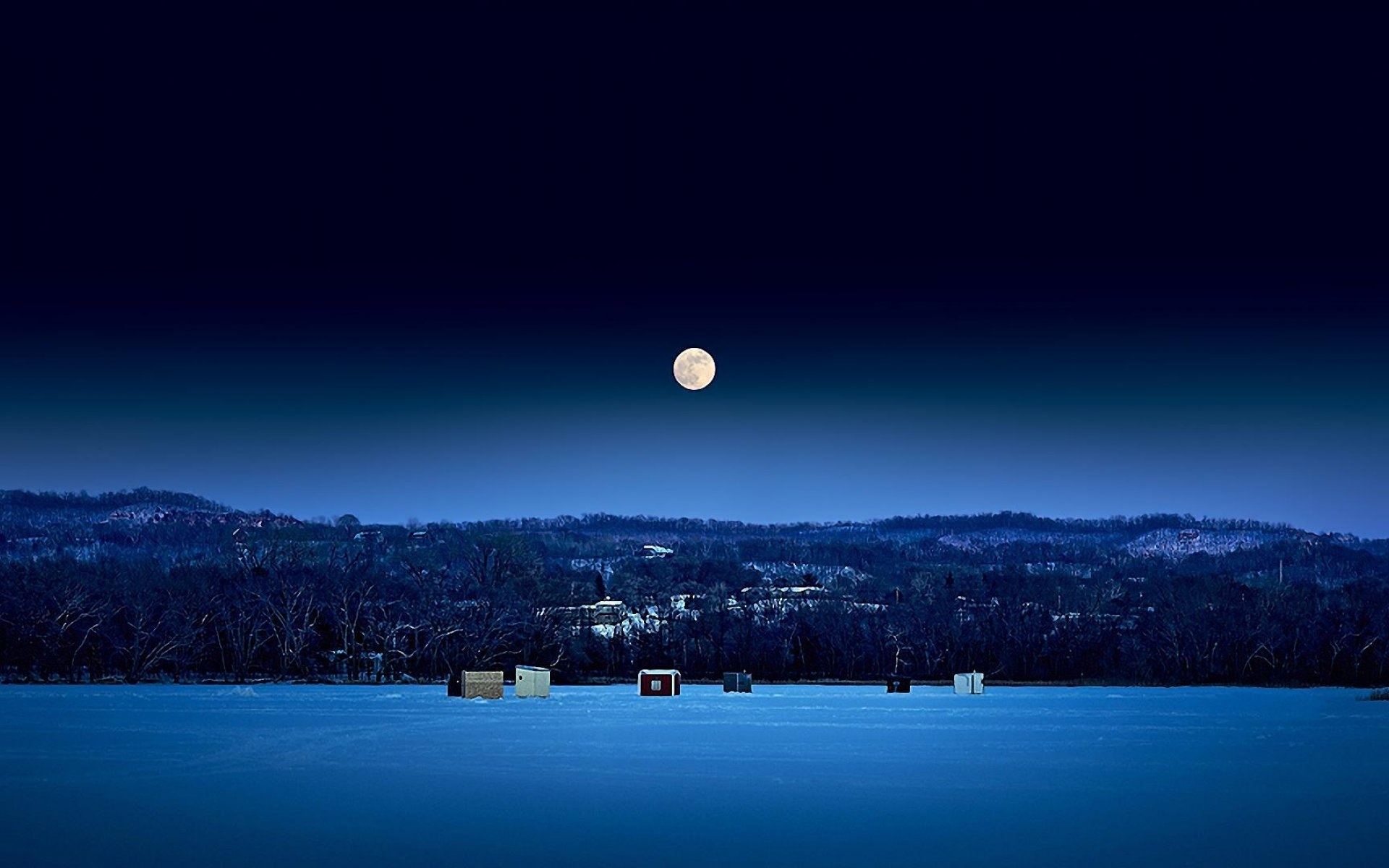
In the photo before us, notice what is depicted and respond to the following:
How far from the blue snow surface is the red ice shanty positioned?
1191 cm

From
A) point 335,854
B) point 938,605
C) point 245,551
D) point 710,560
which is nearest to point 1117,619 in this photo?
point 938,605

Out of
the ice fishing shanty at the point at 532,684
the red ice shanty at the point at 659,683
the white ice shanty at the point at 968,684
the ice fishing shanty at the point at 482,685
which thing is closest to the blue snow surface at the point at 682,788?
the ice fishing shanty at the point at 482,685

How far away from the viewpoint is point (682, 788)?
68.4 ft

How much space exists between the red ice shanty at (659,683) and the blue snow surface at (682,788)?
11908 millimetres

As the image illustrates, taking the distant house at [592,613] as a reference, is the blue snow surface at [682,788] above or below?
below

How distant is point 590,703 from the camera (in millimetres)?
44562

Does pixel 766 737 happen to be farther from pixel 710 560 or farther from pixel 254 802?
pixel 710 560

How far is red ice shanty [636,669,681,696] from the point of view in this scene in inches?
2013

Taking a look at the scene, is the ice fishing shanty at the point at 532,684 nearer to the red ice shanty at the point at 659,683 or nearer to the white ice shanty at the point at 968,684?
the red ice shanty at the point at 659,683

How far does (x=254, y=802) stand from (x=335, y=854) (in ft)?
14.8

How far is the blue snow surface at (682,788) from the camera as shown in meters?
15.7

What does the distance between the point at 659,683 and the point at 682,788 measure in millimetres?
31003

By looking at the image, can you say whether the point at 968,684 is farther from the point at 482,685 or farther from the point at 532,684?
the point at 482,685

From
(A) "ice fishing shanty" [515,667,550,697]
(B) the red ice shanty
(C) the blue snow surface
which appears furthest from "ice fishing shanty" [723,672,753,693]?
(C) the blue snow surface
